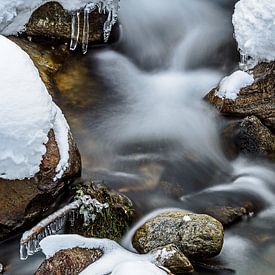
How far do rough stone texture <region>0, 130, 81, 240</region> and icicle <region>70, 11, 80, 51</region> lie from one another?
106 inches

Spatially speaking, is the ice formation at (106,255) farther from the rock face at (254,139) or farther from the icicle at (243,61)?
the icicle at (243,61)

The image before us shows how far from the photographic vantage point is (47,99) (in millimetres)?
4621

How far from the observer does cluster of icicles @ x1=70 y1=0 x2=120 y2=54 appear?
694 centimetres

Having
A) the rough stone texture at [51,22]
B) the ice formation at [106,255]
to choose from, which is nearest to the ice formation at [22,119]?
the ice formation at [106,255]

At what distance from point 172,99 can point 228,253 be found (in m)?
2.57

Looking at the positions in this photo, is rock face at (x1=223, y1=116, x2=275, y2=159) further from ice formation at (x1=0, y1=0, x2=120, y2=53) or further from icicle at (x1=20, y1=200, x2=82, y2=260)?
ice formation at (x1=0, y1=0, x2=120, y2=53)

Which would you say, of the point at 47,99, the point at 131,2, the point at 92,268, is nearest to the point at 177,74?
the point at 131,2

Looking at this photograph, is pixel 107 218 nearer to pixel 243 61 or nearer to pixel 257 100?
pixel 257 100

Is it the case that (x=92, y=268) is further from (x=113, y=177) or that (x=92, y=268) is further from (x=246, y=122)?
(x=246, y=122)

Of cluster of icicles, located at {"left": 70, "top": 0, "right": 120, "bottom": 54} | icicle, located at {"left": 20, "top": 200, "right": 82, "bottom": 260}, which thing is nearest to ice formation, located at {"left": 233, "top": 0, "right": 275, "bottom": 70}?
cluster of icicles, located at {"left": 70, "top": 0, "right": 120, "bottom": 54}

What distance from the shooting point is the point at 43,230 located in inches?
177

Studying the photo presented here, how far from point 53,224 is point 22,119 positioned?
0.93 meters

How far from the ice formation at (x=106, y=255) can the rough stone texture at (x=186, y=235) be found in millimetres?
147

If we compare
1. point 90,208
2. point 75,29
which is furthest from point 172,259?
point 75,29
